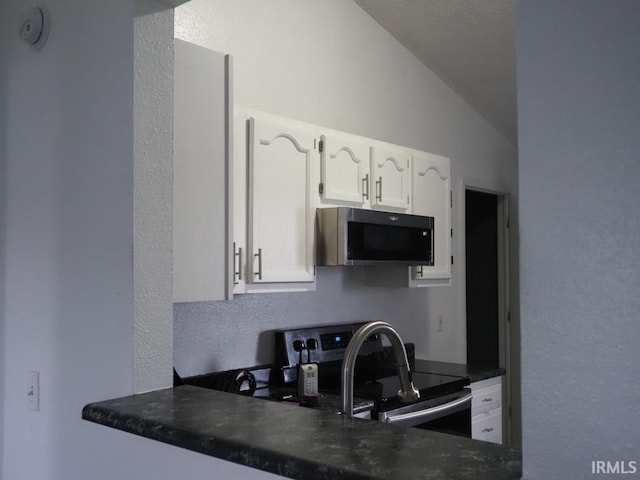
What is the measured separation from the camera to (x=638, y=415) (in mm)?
771

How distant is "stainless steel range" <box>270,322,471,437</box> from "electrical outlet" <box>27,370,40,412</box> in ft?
3.58

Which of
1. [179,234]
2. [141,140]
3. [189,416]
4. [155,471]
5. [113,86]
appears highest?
[113,86]

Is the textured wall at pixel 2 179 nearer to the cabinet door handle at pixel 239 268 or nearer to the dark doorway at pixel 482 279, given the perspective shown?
the cabinet door handle at pixel 239 268

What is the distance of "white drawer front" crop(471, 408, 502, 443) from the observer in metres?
3.50

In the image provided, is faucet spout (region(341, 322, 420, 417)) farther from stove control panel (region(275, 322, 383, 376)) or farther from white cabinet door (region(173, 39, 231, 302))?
stove control panel (region(275, 322, 383, 376))

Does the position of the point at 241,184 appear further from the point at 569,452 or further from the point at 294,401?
the point at 569,452

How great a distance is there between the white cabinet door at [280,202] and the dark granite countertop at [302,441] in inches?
44.8

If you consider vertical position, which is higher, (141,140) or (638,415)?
(141,140)

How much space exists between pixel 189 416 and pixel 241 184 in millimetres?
1349

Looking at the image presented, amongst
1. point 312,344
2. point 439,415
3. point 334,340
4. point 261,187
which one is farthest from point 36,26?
point 439,415

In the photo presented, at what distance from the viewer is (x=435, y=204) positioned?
373cm

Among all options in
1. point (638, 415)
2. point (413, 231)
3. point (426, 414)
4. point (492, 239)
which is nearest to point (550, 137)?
point (638, 415)

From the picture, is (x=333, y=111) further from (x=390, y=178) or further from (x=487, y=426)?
(x=487, y=426)

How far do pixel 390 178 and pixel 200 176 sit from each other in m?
1.45
